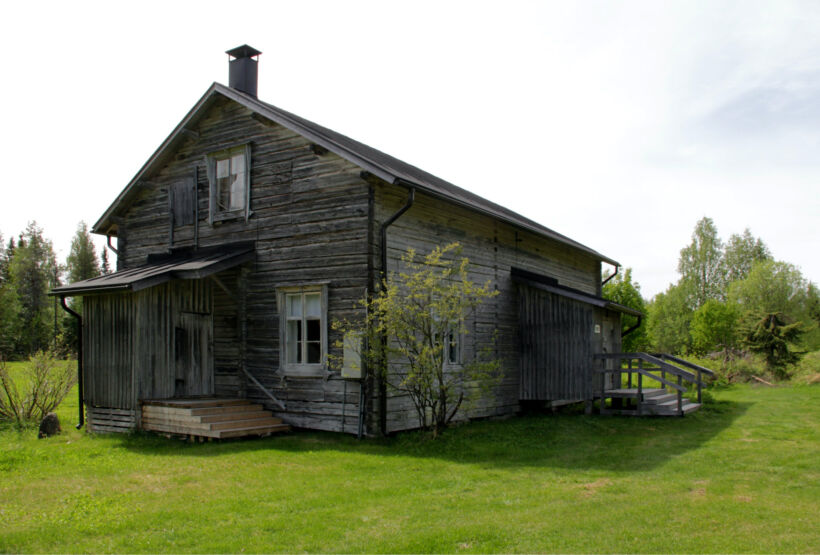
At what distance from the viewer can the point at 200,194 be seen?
14930 millimetres

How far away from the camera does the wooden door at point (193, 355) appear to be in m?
13.4

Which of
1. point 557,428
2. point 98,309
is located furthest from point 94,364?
point 557,428

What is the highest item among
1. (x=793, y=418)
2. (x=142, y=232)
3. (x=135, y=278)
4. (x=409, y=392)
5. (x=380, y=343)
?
(x=142, y=232)

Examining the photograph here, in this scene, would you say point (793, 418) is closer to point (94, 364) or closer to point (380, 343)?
point (380, 343)

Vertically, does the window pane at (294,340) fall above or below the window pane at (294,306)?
below

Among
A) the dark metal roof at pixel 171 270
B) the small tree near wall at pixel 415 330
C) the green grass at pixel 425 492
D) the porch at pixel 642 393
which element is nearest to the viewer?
the green grass at pixel 425 492

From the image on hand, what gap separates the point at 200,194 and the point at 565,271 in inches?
435

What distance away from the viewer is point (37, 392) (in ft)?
49.3

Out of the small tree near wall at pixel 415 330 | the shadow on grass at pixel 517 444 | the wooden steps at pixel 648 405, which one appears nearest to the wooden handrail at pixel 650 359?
the wooden steps at pixel 648 405

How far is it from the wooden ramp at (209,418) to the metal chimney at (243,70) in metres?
7.38

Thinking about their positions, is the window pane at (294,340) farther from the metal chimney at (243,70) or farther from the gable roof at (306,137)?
the metal chimney at (243,70)

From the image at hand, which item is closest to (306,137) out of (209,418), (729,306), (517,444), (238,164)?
(238,164)

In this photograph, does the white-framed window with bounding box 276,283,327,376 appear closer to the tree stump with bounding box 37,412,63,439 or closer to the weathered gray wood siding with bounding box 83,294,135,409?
the weathered gray wood siding with bounding box 83,294,135,409

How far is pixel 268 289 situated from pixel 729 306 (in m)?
35.7
